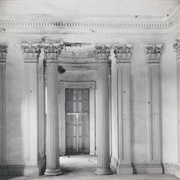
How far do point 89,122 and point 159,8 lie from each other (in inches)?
285

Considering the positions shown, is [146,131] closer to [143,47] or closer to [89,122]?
[143,47]

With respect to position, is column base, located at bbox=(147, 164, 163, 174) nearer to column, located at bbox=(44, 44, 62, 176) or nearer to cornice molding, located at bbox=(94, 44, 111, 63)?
column, located at bbox=(44, 44, 62, 176)

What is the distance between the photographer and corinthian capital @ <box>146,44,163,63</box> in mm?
10016

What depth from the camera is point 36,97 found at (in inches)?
392

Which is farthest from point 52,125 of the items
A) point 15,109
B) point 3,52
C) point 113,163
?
point 113,163

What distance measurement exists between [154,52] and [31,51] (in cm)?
404

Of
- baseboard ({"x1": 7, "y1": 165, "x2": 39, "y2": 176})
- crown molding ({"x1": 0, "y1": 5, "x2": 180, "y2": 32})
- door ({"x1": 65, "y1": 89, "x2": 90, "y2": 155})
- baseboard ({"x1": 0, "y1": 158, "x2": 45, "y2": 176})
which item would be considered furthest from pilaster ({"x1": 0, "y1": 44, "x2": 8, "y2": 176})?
door ({"x1": 65, "y1": 89, "x2": 90, "y2": 155})

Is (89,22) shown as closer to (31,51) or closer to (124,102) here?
(31,51)

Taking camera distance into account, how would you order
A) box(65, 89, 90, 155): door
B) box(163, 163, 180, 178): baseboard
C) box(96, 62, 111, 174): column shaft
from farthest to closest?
box(65, 89, 90, 155): door < box(96, 62, 111, 174): column shaft < box(163, 163, 180, 178): baseboard

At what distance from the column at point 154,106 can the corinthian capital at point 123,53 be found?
611 mm

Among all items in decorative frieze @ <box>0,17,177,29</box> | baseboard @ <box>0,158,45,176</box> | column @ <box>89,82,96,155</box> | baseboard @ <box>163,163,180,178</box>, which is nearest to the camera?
baseboard @ <box>163,163,180,178</box>

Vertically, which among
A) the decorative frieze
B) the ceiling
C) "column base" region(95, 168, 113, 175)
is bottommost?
"column base" region(95, 168, 113, 175)

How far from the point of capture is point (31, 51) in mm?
9852

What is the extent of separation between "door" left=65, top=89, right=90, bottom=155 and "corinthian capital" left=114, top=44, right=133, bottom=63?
4.91 m
